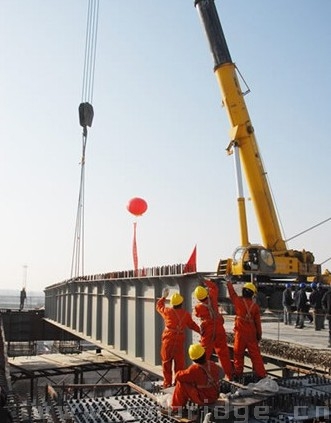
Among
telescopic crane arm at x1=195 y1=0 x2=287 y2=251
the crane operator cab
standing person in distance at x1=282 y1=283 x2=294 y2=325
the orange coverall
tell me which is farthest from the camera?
telescopic crane arm at x1=195 y1=0 x2=287 y2=251

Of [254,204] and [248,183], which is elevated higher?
[248,183]

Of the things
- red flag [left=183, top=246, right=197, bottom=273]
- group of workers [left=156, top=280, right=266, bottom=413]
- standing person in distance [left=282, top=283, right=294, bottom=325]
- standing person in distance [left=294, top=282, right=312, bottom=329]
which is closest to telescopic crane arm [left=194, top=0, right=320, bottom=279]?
standing person in distance [left=282, top=283, right=294, bottom=325]

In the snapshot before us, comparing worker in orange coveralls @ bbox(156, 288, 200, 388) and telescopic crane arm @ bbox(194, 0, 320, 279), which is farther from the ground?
telescopic crane arm @ bbox(194, 0, 320, 279)

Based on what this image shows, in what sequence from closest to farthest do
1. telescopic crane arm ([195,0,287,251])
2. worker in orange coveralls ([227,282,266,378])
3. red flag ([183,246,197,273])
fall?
worker in orange coveralls ([227,282,266,378]), red flag ([183,246,197,273]), telescopic crane arm ([195,0,287,251])

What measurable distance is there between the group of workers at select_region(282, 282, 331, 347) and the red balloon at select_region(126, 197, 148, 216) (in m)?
7.14

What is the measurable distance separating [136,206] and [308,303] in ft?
27.0

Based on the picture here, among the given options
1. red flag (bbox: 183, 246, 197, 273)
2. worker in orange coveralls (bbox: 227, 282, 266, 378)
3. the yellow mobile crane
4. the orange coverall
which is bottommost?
the orange coverall

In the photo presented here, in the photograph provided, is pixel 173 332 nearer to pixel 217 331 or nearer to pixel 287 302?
pixel 217 331

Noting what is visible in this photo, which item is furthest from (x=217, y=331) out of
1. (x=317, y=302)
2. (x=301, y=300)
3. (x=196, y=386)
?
(x=301, y=300)

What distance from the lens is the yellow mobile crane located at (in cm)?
1644

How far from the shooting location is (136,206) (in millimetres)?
19391

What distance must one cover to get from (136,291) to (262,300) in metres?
5.32

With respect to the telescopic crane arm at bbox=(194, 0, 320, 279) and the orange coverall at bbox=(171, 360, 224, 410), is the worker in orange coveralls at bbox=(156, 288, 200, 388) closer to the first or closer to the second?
the orange coverall at bbox=(171, 360, 224, 410)

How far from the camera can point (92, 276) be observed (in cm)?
1759
